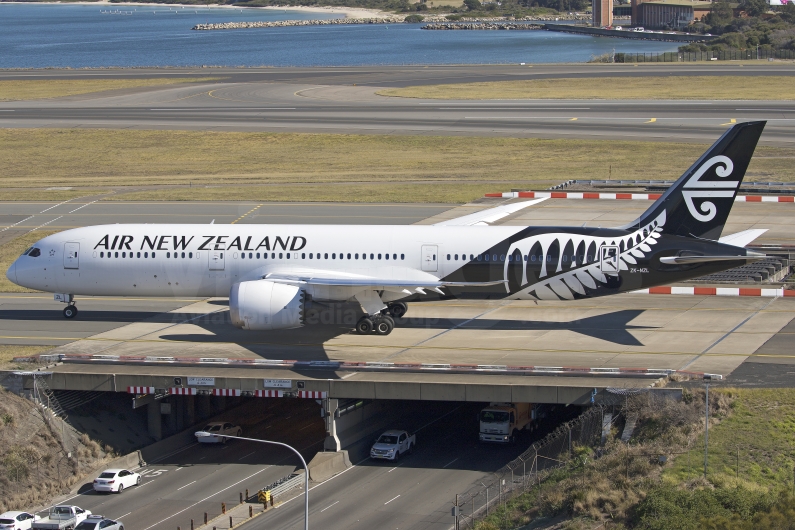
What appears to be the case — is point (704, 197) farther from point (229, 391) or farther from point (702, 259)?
point (229, 391)

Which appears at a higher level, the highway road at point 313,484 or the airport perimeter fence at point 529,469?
the airport perimeter fence at point 529,469

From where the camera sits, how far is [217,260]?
5316cm

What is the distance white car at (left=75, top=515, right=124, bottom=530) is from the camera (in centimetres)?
3884

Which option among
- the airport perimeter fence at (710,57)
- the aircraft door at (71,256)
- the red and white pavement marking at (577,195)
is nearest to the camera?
the aircraft door at (71,256)

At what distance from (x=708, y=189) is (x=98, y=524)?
3268cm

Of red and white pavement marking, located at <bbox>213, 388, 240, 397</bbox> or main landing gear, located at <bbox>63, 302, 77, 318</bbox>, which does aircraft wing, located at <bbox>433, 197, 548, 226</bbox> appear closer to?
red and white pavement marking, located at <bbox>213, 388, 240, 397</bbox>

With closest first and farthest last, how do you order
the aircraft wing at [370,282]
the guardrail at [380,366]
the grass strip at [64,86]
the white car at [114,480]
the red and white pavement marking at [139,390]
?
1. the white car at [114,480]
2. the guardrail at [380,366]
3. the red and white pavement marking at [139,390]
4. the aircraft wing at [370,282]
5. the grass strip at [64,86]

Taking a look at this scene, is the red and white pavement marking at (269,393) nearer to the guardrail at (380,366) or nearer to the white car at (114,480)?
the guardrail at (380,366)

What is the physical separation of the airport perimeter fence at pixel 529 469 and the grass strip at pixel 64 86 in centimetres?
13022

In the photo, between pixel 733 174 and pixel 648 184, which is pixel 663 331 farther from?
pixel 648 184

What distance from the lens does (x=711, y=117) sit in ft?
392

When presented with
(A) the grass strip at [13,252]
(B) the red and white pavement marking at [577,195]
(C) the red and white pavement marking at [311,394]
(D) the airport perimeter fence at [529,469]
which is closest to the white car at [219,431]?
(C) the red and white pavement marking at [311,394]

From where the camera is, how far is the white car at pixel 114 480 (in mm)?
43625

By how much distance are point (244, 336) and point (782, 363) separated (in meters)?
26.9
